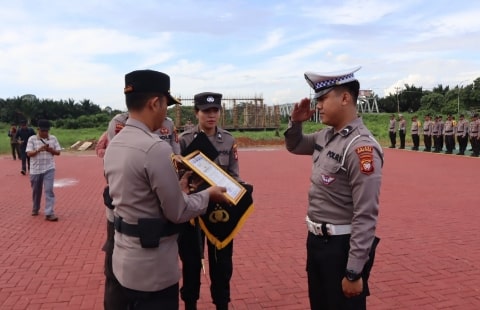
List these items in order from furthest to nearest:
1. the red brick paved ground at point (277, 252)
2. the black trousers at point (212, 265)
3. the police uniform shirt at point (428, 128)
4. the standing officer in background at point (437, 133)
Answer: the police uniform shirt at point (428, 128) < the standing officer in background at point (437, 133) < the red brick paved ground at point (277, 252) < the black trousers at point (212, 265)

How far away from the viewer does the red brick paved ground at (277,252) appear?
12.6 feet

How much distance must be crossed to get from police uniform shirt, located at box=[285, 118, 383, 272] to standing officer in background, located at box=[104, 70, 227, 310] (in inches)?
26.5

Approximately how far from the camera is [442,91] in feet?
162

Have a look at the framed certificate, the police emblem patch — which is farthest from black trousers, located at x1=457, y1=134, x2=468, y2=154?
the framed certificate

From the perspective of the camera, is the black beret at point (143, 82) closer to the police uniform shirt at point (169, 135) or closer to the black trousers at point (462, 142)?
the police uniform shirt at point (169, 135)

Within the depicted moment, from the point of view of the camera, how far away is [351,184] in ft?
7.09

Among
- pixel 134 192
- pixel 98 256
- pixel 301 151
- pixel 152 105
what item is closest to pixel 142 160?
pixel 134 192

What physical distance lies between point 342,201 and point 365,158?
0.29 metres

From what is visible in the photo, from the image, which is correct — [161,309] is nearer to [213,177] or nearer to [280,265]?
[213,177]

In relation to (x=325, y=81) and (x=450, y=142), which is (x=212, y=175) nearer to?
(x=325, y=81)

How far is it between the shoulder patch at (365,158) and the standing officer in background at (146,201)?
0.81 m

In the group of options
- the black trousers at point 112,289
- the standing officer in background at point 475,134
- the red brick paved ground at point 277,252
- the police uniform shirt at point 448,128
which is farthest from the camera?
the police uniform shirt at point 448,128

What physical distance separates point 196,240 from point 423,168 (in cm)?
1193

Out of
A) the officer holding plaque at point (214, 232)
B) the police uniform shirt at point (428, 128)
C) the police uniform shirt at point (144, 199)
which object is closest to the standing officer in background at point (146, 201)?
the police uniform shirt at point (144, 199)
